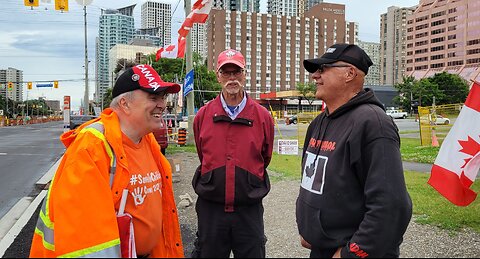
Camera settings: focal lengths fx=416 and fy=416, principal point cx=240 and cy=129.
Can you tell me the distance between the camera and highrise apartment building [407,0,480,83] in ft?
33.0

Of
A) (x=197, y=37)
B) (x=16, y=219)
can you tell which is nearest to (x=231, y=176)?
(x=16, y=219)

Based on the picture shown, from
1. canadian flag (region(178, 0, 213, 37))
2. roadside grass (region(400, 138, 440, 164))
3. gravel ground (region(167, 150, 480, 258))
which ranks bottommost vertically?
gravel ground (region(167, 150, 480, 258))

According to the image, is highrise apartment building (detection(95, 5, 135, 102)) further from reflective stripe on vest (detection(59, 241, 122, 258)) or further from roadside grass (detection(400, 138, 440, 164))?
reflective stripe on vest (detection(59, 241, 122, 258))

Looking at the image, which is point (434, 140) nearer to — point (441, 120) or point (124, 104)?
point (441, 120)

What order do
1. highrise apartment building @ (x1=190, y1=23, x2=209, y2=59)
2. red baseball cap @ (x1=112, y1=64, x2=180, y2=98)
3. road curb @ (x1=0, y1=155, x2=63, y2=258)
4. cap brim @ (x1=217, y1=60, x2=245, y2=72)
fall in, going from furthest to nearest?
1. highrise apartment building @ (x1=190, y1=23, x2=209, y2=59)
2. road curb @ (x1=0, y1=155, x2=63, y2=258)
3. cap brim @ (x1=217, y1=60, x2=245, y2=72)
4. red baseball cap @ (x1=112, y1=64, x2=180, y2=98)

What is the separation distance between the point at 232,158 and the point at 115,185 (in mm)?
1135

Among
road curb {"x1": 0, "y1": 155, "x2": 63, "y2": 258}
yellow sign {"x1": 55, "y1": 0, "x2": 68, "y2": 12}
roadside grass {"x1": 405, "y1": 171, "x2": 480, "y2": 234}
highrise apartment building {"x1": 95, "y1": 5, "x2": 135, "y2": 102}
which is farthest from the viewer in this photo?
highrise apartment building {"x1": 95, "y1": 5, "x2": 135, "y2": 102}

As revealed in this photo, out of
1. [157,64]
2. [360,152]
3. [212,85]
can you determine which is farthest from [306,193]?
[212,85]

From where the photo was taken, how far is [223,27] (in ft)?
398

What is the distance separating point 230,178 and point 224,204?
0.20 m

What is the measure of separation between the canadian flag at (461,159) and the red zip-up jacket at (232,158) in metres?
2.46

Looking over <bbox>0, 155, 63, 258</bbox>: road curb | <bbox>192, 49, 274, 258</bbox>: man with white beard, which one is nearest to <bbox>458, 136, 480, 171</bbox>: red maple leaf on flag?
<bbox>192, 49, 274, 258</bbox>: man with white beard

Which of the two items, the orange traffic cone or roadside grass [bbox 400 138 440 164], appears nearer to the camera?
roadside grass [bbox 400 138 440 164]

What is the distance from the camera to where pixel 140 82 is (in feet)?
7.84
